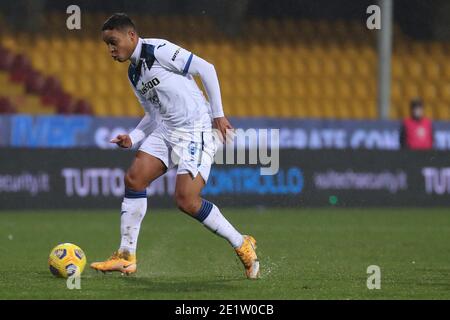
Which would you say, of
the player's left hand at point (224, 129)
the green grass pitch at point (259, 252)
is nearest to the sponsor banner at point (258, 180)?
the green grass pitch at point (259, 252)

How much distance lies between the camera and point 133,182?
8.36m

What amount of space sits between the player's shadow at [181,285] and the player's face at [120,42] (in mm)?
1758

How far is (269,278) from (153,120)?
166 cm

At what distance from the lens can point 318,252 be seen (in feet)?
35.3

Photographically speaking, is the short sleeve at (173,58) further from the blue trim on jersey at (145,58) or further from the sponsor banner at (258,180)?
the sponsor banner at (258,180)

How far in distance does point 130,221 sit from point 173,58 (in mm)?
1406

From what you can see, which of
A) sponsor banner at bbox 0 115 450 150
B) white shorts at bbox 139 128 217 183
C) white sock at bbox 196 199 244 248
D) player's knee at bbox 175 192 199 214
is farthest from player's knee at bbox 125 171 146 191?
sponsor banner at bbox 0 115 450 150

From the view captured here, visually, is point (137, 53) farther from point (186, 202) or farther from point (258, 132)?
point (258, 132)

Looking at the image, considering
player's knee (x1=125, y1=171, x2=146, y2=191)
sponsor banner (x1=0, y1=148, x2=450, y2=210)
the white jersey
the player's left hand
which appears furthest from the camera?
sponsor banner (x1=0, y1=148, x2=450, y2=210)

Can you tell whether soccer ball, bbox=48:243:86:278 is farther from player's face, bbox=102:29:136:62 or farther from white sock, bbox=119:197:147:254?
player's face, bbox=102:29:136:62

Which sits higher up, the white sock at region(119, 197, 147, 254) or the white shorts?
the white shorts

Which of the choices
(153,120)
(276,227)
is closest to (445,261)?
(153,120)

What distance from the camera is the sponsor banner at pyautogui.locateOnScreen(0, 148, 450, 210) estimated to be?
1620cm
